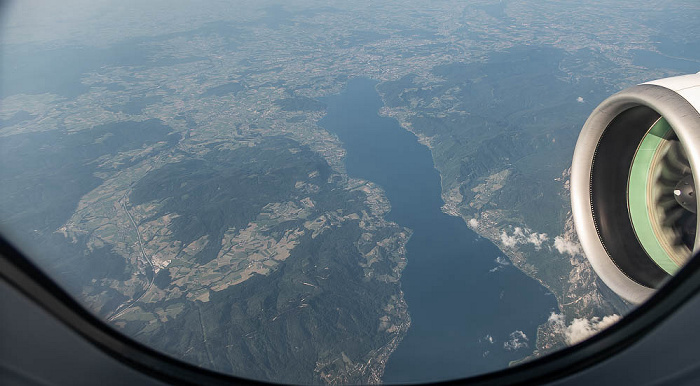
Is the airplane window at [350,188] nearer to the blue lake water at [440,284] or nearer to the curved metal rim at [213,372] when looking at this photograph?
the curved metal rim at [213,372]

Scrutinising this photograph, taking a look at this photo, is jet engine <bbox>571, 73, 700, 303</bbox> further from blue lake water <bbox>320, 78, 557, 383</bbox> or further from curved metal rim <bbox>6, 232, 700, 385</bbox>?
blue lake water <bbox>320, 78, 557, 383</bbox>

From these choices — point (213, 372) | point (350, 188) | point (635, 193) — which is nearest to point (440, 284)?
point (350, 188)

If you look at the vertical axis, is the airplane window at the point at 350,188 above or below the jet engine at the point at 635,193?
below

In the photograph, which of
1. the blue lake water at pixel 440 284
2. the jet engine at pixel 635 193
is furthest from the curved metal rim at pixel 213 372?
the blue lake water at pixel 440 284

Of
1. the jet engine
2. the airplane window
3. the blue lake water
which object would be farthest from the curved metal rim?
the blue lake water

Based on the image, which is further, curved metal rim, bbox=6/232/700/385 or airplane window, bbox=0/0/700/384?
airplane window, bbox=0/0/700/384

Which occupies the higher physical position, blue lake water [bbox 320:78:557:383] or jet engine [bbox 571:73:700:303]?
jet engine [bbox 571:73:700:303]
